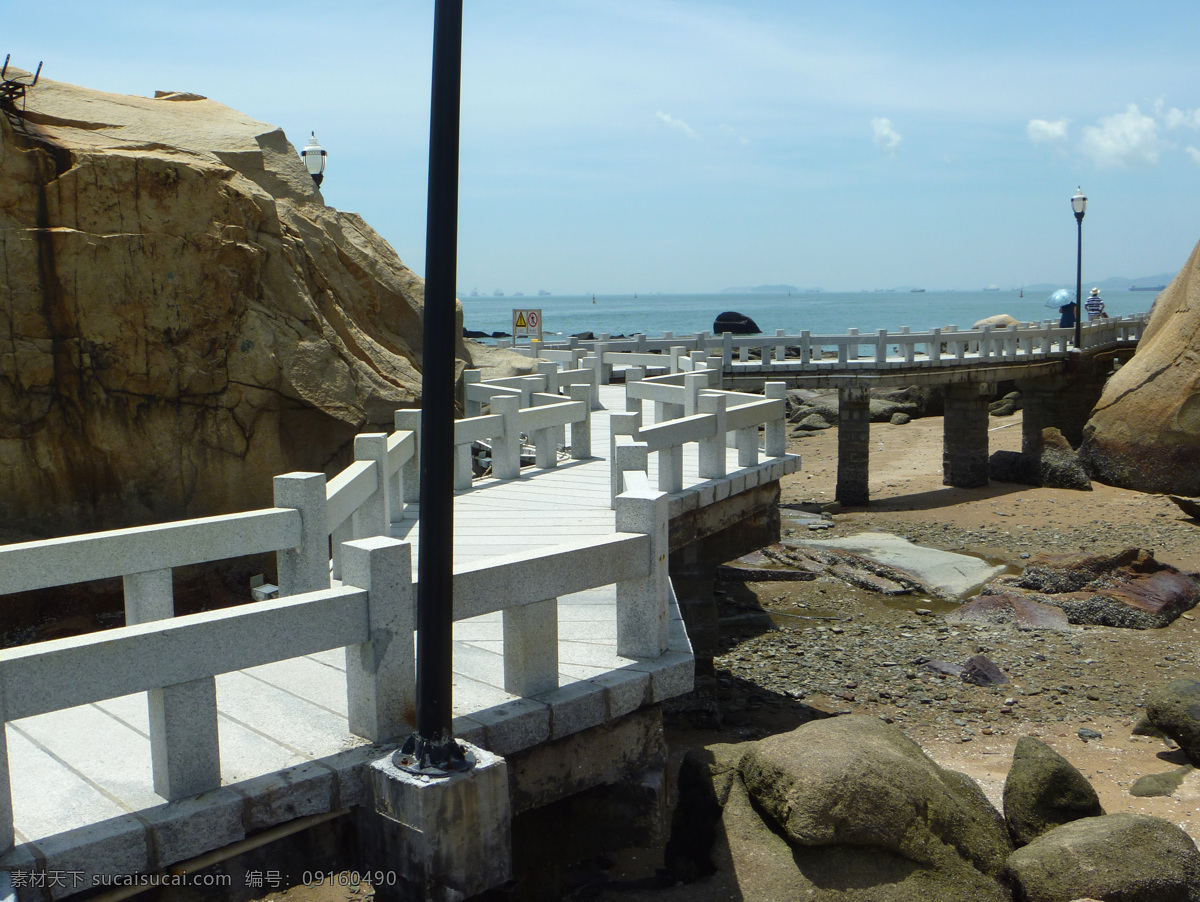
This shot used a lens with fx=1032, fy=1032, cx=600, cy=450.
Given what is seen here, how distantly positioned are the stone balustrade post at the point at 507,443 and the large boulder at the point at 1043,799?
231 inches

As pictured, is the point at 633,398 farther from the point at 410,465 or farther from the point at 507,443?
the point at 410,465

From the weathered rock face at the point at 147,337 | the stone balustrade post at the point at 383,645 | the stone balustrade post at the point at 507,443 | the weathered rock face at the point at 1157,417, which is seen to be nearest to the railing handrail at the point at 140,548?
the stone balustrade post at the point at 383,645

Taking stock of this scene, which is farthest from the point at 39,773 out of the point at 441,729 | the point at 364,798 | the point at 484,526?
the point at 484,526

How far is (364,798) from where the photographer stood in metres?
4.25

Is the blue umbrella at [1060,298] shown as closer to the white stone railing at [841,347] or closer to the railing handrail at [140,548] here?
the white stone railing at [841,347]

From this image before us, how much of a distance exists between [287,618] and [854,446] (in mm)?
21283

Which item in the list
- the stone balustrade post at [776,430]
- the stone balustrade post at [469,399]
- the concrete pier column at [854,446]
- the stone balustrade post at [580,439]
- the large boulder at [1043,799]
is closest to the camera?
the large boulder at [1043,799]

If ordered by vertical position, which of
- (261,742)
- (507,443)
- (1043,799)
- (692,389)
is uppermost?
(692,389)

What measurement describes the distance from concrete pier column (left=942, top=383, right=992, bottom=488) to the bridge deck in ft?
68.2

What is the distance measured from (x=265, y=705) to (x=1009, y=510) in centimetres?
2058

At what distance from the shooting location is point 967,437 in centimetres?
2577

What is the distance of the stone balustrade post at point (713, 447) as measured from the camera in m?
10.1

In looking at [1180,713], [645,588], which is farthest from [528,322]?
[645,588]

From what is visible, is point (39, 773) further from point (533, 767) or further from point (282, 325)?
point (282, 325)
